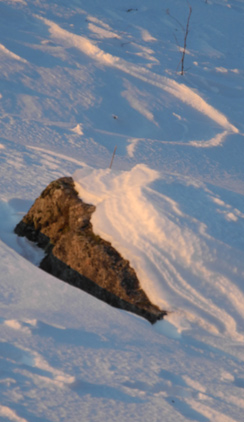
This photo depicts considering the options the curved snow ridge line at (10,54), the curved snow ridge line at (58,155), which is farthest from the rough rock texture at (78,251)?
the curved snow ridge line at (10,54)

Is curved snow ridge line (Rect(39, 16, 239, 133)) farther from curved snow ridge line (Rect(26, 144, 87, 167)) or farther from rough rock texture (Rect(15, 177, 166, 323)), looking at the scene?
rough rock texture (Rect(15, 177, 166, 323))

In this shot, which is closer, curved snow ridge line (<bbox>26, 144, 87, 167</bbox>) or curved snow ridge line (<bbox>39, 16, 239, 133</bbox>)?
curved snow ridge line (<bbox>26, 144, 87, 167</bbox>)

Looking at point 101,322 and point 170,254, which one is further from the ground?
point 170,254

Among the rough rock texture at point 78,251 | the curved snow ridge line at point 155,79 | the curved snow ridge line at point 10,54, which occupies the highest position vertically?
the curved snow ridge line at point 155,79

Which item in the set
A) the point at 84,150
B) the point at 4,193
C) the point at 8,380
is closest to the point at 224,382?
the point at 8,380

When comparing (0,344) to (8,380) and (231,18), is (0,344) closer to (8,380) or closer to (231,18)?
(8,380)

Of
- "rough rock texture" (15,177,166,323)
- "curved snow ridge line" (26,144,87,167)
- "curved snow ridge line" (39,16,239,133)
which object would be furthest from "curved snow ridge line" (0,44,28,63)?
"rough rock texture" (15,177,166,323)

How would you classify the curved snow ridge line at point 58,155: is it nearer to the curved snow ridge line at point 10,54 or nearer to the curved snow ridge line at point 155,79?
the curved snow ridge line at point 10,54
